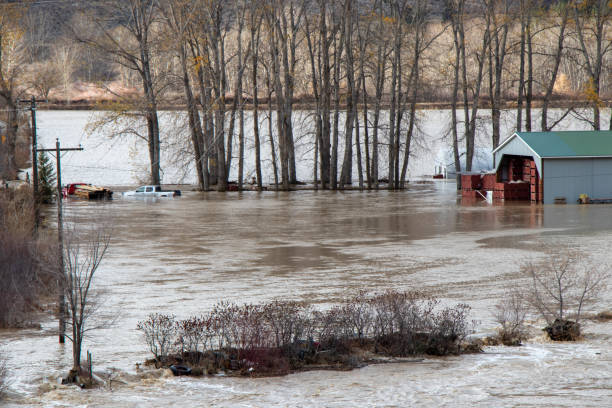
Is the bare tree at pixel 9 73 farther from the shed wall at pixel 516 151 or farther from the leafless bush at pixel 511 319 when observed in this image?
the leafless bush at pixel 511 319

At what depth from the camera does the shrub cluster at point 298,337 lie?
13953 mm

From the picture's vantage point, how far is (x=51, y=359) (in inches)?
560

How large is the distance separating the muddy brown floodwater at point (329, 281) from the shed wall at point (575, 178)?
209 centimetres

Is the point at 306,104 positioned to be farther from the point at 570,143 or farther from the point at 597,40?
the point at 570,143

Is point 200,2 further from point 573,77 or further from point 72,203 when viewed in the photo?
point 573,77

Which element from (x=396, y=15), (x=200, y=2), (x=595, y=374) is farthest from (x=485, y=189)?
(x=595, y=374)

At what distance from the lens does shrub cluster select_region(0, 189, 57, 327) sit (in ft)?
56.2

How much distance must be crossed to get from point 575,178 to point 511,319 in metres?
26.4

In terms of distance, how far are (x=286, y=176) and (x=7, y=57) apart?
2400cm

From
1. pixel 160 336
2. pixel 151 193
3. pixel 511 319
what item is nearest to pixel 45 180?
pixel 151 193

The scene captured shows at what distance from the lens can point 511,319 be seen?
1598 centimetres

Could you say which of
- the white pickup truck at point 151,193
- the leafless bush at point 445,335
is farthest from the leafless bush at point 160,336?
the white pickup truck at point 151,193

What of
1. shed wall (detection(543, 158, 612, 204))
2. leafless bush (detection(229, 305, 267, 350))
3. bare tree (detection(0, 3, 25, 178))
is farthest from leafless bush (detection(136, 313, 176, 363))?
bare tree (detection(0, 3, 25, 178))

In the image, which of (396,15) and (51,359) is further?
(396,15)
